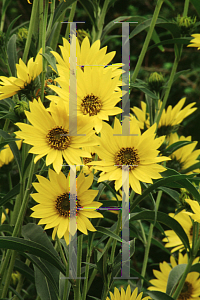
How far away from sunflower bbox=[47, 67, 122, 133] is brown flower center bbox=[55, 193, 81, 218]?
0.12 m

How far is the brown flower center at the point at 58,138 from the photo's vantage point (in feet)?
1.35

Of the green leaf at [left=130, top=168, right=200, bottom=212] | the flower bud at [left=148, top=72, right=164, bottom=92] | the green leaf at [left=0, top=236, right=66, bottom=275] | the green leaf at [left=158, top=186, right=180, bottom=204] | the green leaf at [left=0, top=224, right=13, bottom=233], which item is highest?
the flower bud at [left=148, top=72, right=164, bottom=92]

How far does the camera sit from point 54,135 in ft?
1.38

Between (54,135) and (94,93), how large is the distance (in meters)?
0.07

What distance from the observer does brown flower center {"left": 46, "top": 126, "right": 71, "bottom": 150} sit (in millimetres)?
413

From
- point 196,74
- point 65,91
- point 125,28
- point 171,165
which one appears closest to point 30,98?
point 65,91

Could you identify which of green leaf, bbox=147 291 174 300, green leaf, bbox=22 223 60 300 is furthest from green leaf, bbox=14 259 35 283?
green leaf, bbox=147 291 174 300

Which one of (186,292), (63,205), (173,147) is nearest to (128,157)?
(63,205)

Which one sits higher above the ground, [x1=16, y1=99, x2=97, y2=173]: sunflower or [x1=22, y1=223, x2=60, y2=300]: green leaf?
[x1=16, y1=99, x2=97, y2=173]: sunflower

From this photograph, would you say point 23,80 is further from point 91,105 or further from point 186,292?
point 186,292

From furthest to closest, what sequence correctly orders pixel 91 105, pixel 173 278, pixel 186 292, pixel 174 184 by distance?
1. pixel 186 292
2. pixel 173 278
3. pixel 174 184
4. pixel 91 105

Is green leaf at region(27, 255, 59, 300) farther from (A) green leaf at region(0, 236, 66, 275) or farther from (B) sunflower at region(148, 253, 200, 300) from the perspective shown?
(B) sunflower at region(148, 253, 200, 300)

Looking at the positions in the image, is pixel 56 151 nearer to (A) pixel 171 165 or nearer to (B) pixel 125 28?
(B) pixel 125 28

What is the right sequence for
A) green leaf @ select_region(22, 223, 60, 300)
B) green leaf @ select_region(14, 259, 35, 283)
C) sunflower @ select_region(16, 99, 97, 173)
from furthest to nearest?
1. green leaf @ select_region(14, 259, 35, 283)
2. green leaf @ select_region(22, 223, 60, 300)
3. sunflower @ select_region(16, 99, 97, 173)
